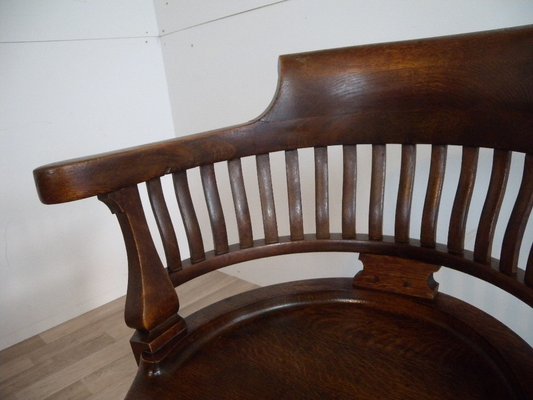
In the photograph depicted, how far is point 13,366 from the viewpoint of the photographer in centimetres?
133

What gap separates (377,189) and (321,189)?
0.09 metres

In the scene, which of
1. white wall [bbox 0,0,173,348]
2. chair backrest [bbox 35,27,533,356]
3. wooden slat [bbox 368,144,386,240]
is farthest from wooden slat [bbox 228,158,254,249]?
white wall [bbox 0,0,173,348]

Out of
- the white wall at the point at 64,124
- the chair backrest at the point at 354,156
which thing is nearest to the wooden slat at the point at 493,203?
the chair backrest at the point at 354,156

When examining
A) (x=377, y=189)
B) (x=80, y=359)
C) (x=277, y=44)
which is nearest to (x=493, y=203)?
(x=377, y=189)

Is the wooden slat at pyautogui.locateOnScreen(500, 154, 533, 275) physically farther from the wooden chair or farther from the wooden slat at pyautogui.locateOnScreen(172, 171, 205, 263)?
the wooden slat at pyautogui.locateOnScreen(172, 171, 205, 263)

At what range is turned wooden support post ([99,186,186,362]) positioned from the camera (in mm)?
483

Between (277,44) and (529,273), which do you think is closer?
(529,273)

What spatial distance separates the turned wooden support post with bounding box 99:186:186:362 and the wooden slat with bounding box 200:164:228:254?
0.13 metres

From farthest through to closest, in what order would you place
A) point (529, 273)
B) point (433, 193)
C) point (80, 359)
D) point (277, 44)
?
point (80, 359), point (277, 44), point (433, 193), point (529, 273)

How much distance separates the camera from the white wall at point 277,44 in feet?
2.80

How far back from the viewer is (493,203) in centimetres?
52

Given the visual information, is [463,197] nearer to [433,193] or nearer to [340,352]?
[433,193]

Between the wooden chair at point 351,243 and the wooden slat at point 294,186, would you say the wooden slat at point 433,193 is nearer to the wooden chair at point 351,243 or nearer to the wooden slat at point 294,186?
the wooden chair at point 351,243

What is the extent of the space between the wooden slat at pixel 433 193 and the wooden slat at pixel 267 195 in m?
0.25
